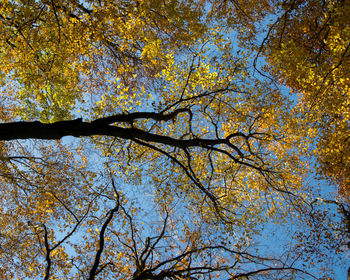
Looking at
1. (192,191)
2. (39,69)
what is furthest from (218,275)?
(39,69)

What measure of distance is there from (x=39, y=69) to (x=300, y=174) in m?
14.2

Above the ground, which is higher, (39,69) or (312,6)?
(312,6)

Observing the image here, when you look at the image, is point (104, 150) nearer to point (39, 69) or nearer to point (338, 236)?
point (39, 69)

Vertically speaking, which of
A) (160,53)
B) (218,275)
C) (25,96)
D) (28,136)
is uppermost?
(160,53)

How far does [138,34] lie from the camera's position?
11070 millimetres

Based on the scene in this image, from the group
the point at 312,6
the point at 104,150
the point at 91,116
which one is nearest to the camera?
the point at 104,150

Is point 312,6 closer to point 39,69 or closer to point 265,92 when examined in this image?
point 265,92

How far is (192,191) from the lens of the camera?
34.2ft

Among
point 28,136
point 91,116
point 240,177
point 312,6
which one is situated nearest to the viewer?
point 28,136

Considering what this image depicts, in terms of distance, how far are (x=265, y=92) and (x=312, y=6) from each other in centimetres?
438

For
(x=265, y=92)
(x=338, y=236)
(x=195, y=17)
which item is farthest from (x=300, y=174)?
(x=195, y=17)

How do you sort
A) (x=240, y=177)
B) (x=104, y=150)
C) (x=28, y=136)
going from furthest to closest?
1. (x=240, y=177)
2. (x=104, y=150)
3. (x=28, y=136)

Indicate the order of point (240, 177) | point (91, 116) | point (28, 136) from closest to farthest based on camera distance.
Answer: point (28, 136) < point (91, 116) < point (240, 177)

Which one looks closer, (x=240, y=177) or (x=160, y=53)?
(x=160, y=53)
